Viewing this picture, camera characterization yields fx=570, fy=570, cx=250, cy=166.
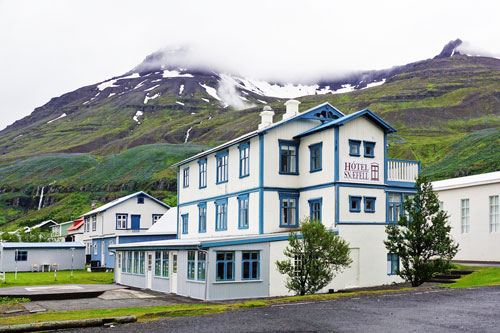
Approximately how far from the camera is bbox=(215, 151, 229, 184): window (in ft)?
117

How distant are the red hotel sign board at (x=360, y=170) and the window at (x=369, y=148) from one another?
1.46 ft

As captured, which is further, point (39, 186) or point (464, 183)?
point (39, 186)

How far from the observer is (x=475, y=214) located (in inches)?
1291

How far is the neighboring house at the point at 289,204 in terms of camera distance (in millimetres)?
26500

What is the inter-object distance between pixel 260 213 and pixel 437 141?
97179 mm

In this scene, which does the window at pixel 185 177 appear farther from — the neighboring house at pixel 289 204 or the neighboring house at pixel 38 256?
the neighboring house at pixel 38 256

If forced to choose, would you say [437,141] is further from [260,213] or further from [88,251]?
[260,213]

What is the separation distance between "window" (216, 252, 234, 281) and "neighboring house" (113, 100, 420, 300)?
0.05 m

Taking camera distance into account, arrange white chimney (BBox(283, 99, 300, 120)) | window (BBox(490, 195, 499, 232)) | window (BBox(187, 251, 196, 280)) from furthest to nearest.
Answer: white chimney (BBox(283, 99, 300, 120)) < window (BBox(490, 195, 499, 232)) < window (BBox(187, 251, 196, 280))

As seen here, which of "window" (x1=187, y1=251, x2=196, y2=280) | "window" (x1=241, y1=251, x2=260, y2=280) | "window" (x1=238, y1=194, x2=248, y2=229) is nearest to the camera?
"window" (x1=241, y1=251, x2=260, y2=280)

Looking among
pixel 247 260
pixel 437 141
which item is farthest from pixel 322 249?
pixel 437 141

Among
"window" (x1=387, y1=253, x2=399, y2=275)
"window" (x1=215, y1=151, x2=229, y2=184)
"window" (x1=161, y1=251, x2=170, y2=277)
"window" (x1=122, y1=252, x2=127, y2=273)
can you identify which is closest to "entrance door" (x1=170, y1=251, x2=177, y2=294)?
"window" (x1=161, y1=251, x2=170, y2=277)

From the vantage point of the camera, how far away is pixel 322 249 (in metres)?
24.6

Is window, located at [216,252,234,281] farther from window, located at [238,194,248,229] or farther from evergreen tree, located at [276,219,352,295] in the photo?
window, located at [238,194,248,229]
